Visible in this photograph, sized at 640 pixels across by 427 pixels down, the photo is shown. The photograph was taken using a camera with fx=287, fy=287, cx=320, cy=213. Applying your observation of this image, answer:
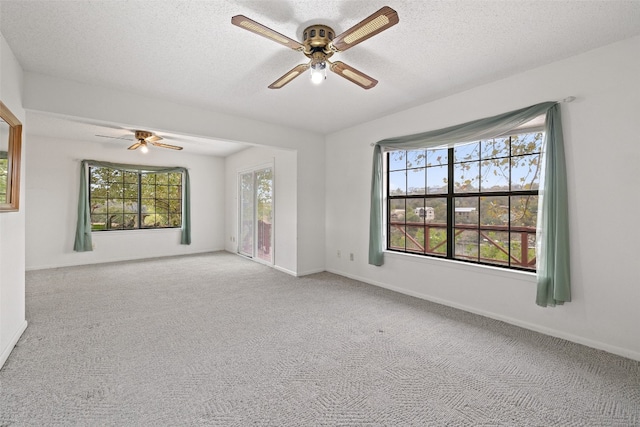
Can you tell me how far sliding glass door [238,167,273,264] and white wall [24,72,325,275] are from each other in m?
0.95

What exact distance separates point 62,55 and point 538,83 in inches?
173

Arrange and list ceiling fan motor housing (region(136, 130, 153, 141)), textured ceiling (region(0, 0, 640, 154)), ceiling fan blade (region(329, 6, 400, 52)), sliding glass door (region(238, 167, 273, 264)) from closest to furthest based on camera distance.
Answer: ceiling fan blade (region(329, 6, 400, 52)) < textured ceiling (region(0, 0, 640, 154)) < ceiling fan motor housing (region(136, 130, 153, 141)) < sliding glass door (region(238, 167, 273, 264))

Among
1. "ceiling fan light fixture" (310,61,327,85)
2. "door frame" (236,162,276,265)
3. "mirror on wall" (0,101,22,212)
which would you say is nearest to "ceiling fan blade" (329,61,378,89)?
"ceiling fan light fixture" (310,61,327,85)

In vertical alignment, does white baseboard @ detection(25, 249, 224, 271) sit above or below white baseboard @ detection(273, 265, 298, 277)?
above

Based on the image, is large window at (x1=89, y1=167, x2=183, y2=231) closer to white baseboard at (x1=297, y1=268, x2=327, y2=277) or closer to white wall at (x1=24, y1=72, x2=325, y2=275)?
white wall at (x1=24, y1=72, x2=325, y2=275)

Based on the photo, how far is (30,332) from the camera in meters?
2.65

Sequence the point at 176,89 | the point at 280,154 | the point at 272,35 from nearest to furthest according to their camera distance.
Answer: the point at 272,35 < the point at 176,89 < the point at 280,154

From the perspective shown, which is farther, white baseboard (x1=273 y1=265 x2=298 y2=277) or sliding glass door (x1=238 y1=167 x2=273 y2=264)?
sliding glass door (x1=238 y1=167 x2=273 y2=264)

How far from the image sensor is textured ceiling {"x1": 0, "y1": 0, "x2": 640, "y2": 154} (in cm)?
195

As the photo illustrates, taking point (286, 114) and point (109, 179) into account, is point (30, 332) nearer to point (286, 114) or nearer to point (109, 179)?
point (286, 114)

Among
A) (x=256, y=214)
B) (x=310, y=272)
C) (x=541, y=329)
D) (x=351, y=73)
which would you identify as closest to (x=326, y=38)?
(x=351, y=73)

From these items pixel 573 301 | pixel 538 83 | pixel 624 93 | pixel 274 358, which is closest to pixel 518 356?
pixel 573 301

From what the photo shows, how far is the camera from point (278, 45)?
238 centimetres

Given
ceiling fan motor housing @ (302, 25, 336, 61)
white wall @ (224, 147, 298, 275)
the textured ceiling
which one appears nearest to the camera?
the textured ceiling
